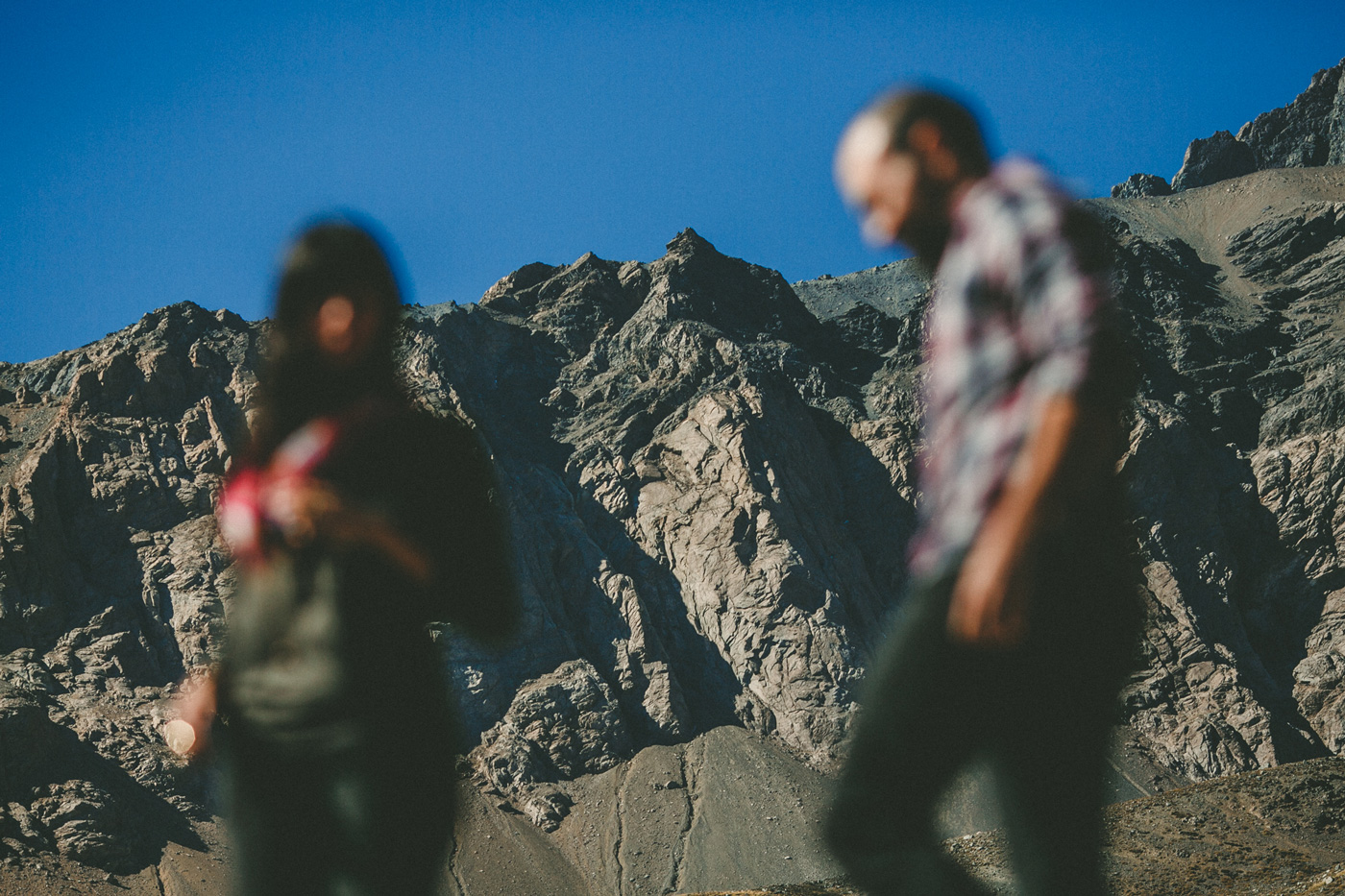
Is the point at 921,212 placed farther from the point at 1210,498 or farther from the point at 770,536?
the point at 1210,498

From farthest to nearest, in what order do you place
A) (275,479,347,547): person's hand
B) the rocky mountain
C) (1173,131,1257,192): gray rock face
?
(1173,131,1257,192): gray rock face, the rocky mountain, (275,479,347,547): person's hand

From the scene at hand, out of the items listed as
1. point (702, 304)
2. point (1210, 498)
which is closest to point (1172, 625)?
point (1210, 498)

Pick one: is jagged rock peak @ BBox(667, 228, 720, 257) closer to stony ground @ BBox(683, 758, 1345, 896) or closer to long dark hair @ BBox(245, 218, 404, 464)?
stony ground @ BBox(683, 758, 1345, 896)

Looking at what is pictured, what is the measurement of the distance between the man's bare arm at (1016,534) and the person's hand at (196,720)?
1.83 m

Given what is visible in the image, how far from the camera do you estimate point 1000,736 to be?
2.42 metres

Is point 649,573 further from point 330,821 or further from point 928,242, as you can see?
point 928,242

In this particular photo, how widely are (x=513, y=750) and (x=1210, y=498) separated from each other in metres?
54.5

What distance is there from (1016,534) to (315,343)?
1944mm

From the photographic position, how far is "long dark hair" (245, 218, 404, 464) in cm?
289

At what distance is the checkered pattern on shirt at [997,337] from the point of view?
2.14 meters

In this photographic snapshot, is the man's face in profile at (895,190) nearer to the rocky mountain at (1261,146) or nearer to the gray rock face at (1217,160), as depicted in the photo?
the rocky mountain at (1261,146)

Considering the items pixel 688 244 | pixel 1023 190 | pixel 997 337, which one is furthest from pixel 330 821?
pixel 688 244

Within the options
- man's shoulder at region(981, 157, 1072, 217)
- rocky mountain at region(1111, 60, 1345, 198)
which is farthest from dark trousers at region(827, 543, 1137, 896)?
rocky mountain at region(1111, 60, 1345, 198)

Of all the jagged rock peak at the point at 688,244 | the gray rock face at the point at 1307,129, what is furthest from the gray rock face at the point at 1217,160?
the jagged rock peak at the point at 688,244
